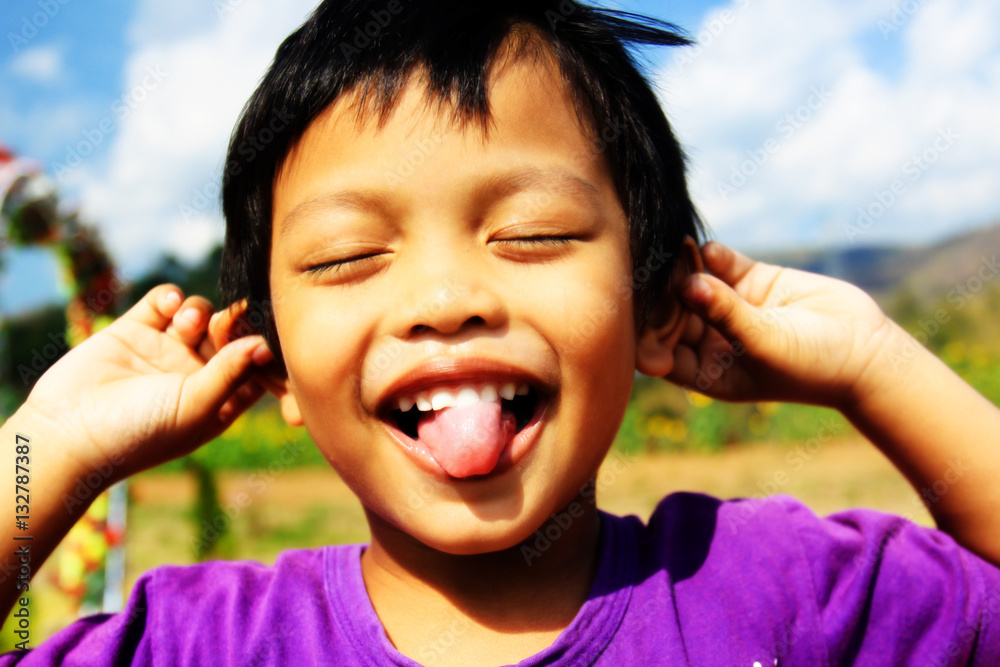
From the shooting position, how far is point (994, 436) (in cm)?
221

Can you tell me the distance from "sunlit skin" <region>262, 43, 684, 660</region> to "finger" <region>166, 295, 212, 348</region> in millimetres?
587

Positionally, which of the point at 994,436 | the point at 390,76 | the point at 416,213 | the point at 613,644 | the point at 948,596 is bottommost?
the point at 948,596

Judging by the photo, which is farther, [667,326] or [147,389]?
[667,326]

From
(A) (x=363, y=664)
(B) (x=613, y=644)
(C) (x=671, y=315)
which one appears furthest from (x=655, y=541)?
(A) (x=363, y=664)

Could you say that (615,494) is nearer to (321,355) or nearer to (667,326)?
(667,326)

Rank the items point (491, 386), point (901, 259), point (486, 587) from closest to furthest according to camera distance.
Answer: point (491, 386) < point (486, 587) < point (901, 259)

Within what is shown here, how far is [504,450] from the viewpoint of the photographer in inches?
69.7

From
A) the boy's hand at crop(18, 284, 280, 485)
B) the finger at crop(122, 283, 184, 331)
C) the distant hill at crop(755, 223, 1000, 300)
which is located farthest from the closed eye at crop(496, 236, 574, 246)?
the distant hill at crop(755, 223, 1000, 300)

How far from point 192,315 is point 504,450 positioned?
3.97ft

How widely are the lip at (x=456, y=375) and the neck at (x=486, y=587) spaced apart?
1.65 ft

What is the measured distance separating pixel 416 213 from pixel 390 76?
39 centimetres

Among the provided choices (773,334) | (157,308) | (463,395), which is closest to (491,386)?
(463,395)

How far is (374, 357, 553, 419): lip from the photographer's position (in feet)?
5.58

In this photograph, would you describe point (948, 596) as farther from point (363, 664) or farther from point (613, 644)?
point (363, 664)
